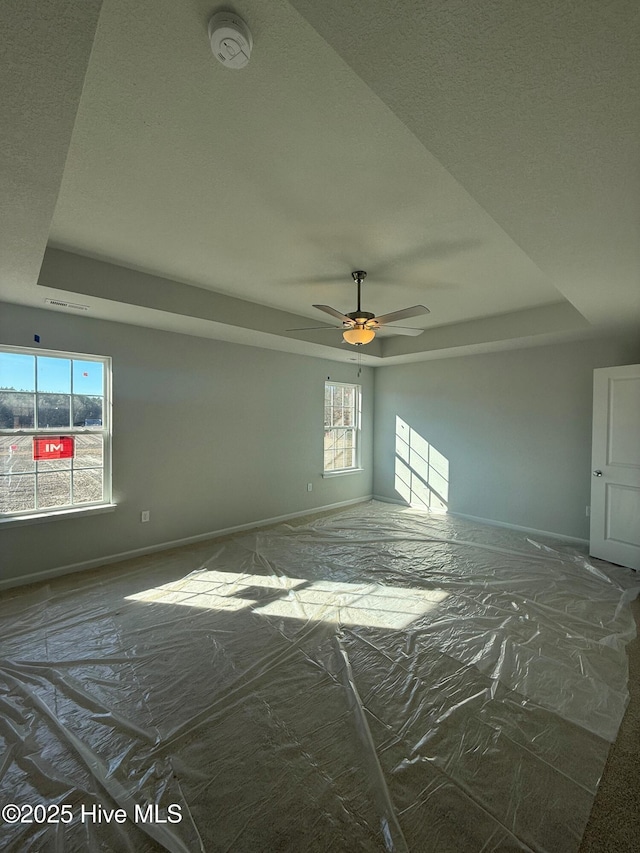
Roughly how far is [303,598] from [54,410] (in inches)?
115

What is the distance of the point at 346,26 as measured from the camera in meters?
0.90

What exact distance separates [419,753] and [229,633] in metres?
1.38

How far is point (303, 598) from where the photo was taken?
117 inches

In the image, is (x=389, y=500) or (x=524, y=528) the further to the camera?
(x=389, y=500)

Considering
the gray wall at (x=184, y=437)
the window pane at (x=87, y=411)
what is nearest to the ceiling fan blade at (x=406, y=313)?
the gray wall at (x=184, y=437)

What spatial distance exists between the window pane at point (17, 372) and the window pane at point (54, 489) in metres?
0.84

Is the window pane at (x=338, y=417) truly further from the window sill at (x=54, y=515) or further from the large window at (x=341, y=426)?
the window sill at (x=54, y=515)

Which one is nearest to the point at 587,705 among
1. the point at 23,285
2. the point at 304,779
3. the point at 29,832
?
the point at 304,779

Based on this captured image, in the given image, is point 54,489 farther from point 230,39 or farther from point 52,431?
point 230,39

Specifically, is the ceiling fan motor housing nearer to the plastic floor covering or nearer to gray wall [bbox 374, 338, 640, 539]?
the plastic floor covering

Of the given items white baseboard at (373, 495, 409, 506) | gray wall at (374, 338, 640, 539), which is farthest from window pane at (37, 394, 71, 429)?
white baseboard at (373, 495, 409, 506)

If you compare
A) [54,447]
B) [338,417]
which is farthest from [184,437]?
[338,417]

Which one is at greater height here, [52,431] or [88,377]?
[88,377]

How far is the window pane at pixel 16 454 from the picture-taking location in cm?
318
